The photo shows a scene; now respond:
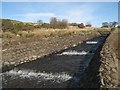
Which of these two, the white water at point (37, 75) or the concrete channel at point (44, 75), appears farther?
the white water at point (37, 75)

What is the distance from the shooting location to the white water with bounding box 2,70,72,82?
2117 cm

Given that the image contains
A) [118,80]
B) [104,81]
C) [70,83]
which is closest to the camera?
[104,81]

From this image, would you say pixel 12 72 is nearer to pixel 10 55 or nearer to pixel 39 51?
pixel 10 55

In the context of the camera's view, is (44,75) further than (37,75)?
No

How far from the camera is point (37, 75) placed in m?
22.6

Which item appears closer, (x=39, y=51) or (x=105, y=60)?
(x=105, y=60)

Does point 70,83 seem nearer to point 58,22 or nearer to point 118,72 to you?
point 118,72

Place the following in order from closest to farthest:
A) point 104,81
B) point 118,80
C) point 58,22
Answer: point 104,81 < point 118,80 < point 58,22

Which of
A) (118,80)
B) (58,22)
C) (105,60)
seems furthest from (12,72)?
(58,22)

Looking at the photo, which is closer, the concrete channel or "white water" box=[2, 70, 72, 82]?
the concrete channel

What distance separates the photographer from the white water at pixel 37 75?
834 inches

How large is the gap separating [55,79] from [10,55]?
12178 millimetres

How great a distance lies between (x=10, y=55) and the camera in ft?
104

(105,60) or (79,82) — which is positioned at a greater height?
(105,60)
